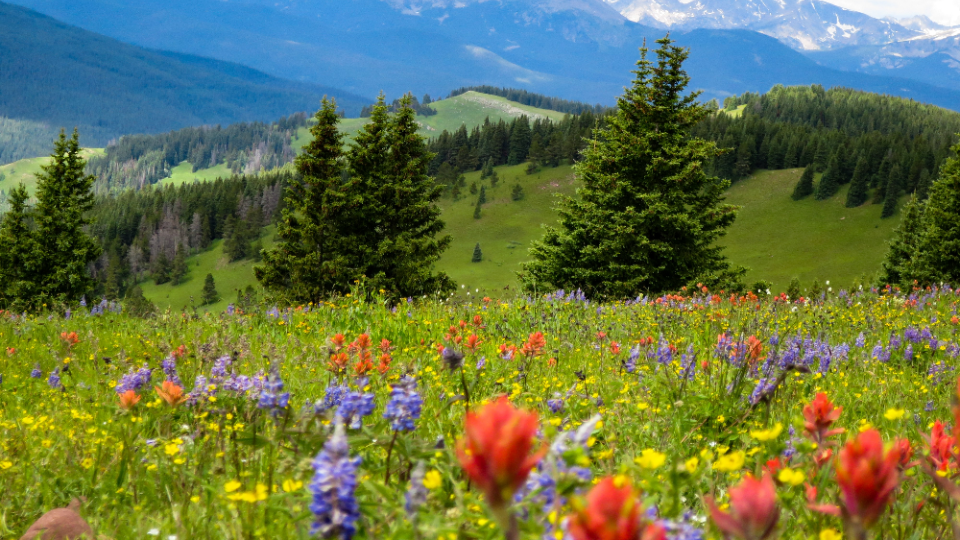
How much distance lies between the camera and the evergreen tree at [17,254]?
43.1 metres

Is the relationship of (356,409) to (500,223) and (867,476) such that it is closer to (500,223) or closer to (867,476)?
(867,476)

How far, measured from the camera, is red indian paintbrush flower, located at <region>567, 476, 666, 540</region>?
726mm

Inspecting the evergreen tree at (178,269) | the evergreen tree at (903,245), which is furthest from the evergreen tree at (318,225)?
the evergreen tree at (178,269)

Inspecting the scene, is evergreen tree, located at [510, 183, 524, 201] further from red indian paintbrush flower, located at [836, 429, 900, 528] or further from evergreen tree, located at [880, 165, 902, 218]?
red indian paintbrush flower, located at [836, 429, 900, 528]

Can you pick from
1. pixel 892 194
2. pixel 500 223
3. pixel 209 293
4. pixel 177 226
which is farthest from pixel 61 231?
pixel 892 194

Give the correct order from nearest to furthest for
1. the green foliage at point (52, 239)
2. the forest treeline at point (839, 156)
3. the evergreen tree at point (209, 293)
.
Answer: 1. the green foliage at point (52, 239)
2. the forest treeline at point (839, 156)
3. the evergreen tree at point (209, 293)

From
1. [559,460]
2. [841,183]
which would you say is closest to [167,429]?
[559,460]

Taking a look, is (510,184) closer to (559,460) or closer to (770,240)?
(770,240)

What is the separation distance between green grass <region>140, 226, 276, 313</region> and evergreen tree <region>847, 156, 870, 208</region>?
127 metres

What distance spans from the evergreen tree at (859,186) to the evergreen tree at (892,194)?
13.9 feet

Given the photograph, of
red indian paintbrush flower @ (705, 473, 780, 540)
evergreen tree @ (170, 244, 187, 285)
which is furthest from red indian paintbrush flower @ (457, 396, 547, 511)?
evergreen tree @ (170, 244, 187, 285)

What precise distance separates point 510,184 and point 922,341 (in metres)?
148

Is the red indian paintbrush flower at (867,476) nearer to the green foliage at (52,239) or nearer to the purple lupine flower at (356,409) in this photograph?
the purple lupine flower at (356,409)

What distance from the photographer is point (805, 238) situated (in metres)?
109
